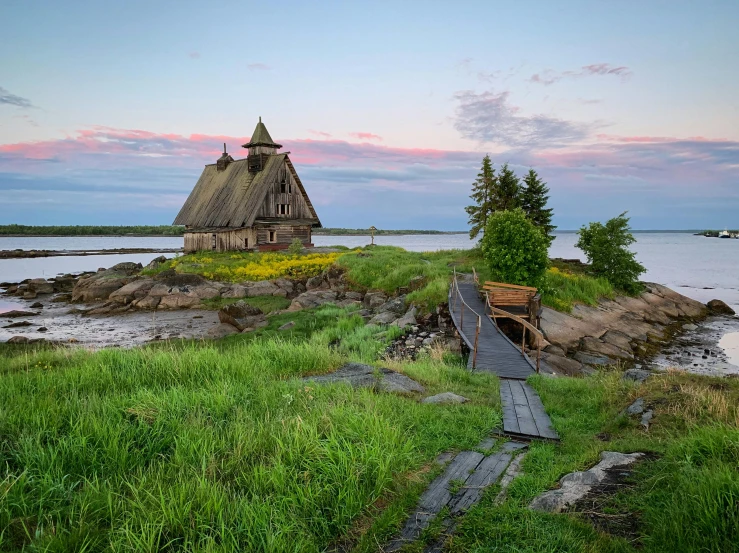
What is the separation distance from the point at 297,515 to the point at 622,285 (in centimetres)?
3379

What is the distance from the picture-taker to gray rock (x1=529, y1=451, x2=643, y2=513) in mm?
5043

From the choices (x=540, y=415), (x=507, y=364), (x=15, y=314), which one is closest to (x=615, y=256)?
(x=507, y=364)

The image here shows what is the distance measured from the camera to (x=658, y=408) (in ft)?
24.8

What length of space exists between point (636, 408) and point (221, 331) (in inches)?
756

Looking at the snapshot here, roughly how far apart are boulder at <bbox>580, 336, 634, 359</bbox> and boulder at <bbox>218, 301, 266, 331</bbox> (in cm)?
1634

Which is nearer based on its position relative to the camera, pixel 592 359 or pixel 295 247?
pixel 592 359

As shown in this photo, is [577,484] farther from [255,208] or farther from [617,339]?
[255,208]

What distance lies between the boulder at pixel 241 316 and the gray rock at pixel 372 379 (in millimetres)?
14559

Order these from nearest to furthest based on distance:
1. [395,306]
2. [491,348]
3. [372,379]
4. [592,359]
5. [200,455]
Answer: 1. [200,455]
2. [372,379]
3. [491,348]
4. [592,359]
5. [395,306]

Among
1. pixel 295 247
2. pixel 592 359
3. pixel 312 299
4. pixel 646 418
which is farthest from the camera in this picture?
pixel 295 247

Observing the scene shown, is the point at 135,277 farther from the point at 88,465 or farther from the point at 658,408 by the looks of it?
the point at 658,408

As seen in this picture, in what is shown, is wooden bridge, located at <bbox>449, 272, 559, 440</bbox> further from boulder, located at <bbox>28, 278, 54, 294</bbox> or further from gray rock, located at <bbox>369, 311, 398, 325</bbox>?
boulder, located at <bbox>28, 278, 54, 294</bbox>

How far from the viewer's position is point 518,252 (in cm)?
2419

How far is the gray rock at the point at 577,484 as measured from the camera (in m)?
5.04
